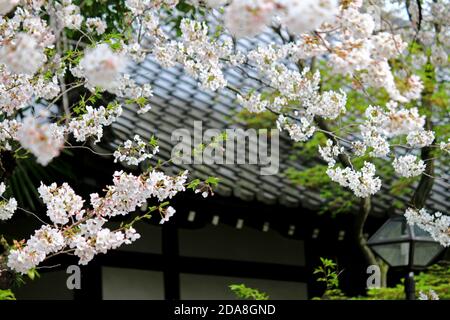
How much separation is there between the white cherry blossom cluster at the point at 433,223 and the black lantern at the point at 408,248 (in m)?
0.20

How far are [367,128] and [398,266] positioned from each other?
1.32 metres

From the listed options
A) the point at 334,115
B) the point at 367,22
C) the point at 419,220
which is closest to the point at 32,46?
the point at 367,22

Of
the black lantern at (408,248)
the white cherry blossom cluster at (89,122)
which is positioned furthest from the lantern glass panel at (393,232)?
the white cherry blossom cluster at (89,122)

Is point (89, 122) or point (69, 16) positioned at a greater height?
point (69, 16)

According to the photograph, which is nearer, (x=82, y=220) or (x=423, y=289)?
(x=82, y=220)

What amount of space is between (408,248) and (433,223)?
427mm

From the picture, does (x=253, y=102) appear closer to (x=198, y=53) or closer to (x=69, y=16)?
(x=198, y=53)

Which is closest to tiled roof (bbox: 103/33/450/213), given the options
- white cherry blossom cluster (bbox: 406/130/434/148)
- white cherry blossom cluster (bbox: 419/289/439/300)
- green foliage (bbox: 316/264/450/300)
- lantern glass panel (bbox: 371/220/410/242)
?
green foliage (bbox: 316/264/450/300)

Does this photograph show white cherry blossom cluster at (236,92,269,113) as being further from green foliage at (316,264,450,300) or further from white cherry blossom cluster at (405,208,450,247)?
green foliage at (316,264,450,300)

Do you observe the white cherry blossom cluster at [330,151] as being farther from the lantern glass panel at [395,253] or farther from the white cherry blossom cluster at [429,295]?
the white cherry blossom cluster at [429,295]

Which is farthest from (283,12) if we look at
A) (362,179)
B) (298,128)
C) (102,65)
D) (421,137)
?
(298,128)

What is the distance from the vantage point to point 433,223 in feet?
19.8

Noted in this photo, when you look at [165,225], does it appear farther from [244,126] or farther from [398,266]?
[398,266]

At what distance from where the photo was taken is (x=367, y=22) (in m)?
3.86
